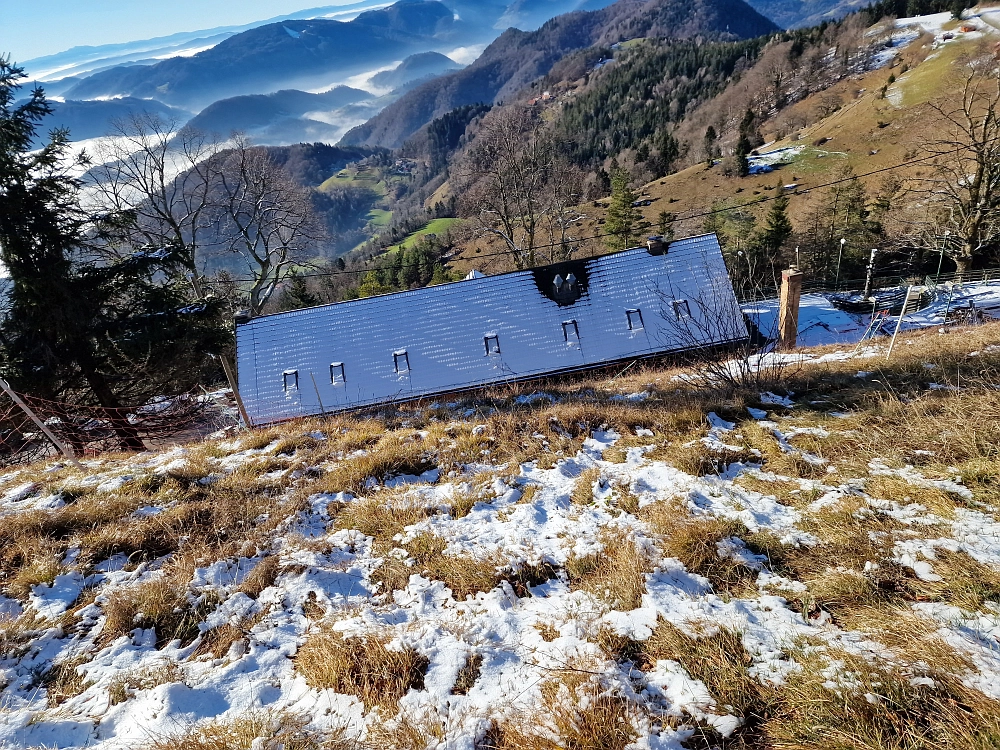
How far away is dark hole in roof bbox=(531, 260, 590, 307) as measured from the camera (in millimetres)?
17953

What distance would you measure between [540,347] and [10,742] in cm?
1575

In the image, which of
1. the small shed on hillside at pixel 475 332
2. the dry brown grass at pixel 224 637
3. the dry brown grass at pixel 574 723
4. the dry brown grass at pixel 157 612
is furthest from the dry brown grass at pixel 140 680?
the small shed on hillside at pixel 475 332

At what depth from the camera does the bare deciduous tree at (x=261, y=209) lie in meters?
22.9

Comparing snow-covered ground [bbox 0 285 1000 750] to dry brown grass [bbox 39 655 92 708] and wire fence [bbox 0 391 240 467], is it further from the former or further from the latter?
wire fence [bbox 0 391 240 467]

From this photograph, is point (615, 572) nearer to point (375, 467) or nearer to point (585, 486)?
point (585, 486)

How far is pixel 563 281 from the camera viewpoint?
18.1m

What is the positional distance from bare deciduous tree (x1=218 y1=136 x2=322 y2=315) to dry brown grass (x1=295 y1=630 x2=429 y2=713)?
24069 millimetres

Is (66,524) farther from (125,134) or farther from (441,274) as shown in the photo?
(441,274)

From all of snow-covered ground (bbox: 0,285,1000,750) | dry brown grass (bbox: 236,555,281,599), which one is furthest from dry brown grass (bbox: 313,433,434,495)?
dry brown grass (bbox: 236,555,281,599)

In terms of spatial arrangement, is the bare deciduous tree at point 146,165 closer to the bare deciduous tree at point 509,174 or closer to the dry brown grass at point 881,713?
the bare deciduous tree at point 509,174

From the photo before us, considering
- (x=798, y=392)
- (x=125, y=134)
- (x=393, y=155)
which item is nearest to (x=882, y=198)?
(x=798, y=392)

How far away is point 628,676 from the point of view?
7.92 ft

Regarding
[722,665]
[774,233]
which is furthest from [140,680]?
[774,233]

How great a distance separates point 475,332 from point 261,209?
1582 centimetres
